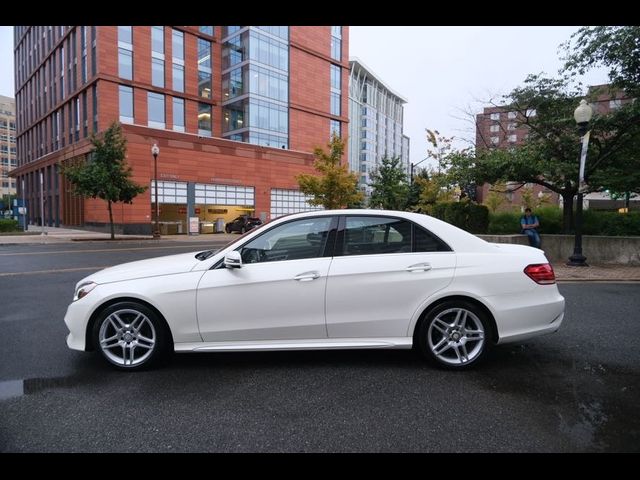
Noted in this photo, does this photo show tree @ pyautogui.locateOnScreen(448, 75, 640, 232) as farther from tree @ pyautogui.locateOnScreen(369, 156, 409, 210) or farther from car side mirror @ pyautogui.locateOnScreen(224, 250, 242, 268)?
car side mirror @ pyautogui.locateOnScreen(224, 250, 242, 268)

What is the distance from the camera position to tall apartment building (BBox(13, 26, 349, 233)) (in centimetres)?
3375

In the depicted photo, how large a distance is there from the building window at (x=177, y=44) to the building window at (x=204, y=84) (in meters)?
2.34

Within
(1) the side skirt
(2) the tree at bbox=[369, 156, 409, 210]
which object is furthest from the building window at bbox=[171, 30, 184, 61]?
(1) the side skirt

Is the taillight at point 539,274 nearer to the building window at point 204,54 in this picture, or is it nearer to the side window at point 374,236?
the side window at point 374,236

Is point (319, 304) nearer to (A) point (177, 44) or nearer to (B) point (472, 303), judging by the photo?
(B) point (472, 303)

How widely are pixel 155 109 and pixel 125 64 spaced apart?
4.08 metres

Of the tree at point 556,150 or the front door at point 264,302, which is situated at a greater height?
the tree at point 556,150

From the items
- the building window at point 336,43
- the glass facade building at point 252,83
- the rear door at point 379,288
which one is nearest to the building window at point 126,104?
the glass facade building at point 252,83

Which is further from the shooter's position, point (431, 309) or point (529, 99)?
point (529, 99)

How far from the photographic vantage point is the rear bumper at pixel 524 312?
3990 millimetres

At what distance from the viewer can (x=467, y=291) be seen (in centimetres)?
397

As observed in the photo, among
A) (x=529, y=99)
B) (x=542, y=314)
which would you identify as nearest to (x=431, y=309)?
(x=542, y=314)
